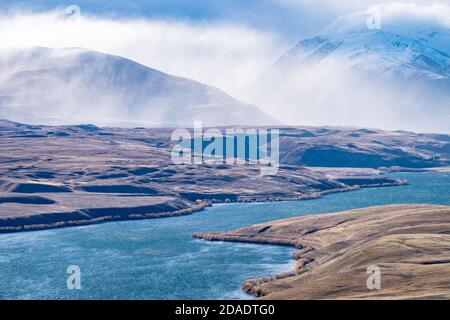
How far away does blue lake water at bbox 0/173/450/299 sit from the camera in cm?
8031

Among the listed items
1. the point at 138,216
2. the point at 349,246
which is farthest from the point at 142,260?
the point at 138,216

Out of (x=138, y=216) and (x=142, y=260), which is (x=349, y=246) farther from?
(x=138, y=216)

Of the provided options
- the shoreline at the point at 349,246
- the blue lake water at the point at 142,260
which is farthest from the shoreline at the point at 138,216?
the shoreline at the point at 349,246

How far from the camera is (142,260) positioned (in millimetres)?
98938

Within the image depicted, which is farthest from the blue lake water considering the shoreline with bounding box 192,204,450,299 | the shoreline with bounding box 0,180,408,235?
the shoreline with bounding box 0,180,408,235

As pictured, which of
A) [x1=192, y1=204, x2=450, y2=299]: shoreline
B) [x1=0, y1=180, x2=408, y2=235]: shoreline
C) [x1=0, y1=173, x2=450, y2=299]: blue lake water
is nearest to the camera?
[x1=192, y1=204, x2=450, y2=299]: shoreline

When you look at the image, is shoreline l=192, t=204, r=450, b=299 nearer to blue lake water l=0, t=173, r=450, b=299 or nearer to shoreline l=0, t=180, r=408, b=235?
blue lake water l=0, t=173, r=450, b=299

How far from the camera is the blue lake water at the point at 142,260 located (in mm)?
80312

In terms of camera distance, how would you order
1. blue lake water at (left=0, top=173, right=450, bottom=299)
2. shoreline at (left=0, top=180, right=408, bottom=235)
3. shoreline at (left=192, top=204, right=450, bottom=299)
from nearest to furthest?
1. shoreline at (left=192, top=204, right=450, bottom=299)
2. blue lake water at (left=0, top=173, right=450, bottom=299)
3. shoreline at (left=0, top=180, right=408, bottom=235)

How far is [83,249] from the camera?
10862cm

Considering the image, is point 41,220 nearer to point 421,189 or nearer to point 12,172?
point 12,172

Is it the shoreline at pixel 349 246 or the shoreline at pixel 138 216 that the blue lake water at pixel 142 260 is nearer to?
the shoreline at pixel 349 246
